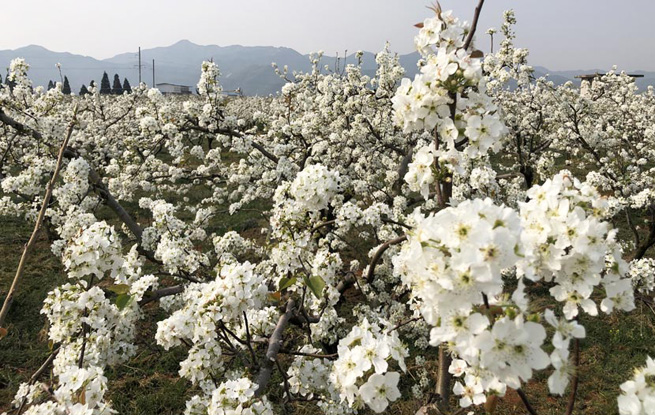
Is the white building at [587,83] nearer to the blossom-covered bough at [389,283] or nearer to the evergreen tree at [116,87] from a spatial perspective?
the blossom-covered bough at [389,283]

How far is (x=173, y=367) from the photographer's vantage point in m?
5.61

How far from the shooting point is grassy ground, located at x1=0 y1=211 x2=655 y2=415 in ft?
15.7

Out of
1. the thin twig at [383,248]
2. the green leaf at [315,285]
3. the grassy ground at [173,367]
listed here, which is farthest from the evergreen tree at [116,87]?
the green leaf at [315,285]

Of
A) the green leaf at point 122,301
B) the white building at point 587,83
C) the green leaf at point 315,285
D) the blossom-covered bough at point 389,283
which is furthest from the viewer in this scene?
the white building at point 587,83

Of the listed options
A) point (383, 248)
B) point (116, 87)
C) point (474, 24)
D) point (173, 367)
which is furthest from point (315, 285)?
point (116, 87)

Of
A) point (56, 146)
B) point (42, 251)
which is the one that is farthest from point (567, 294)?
point (42, 251)

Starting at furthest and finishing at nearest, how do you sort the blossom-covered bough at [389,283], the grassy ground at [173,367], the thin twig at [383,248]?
the grassy ground at [173,367], the thin twig at [383,248], the blossom-covered bough at [389,283]

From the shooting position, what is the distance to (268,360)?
268 cm

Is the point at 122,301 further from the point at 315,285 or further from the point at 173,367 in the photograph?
the point at 173,367

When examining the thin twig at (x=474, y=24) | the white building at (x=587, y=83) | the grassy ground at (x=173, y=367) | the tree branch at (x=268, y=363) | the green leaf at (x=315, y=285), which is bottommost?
the grassy ground at (x=173, y=367)

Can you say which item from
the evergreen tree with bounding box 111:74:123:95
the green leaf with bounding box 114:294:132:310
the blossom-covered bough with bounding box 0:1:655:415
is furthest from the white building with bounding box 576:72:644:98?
the evergreen tree with bounding box 111:74:123:95

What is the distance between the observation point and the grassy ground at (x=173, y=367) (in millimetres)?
4773

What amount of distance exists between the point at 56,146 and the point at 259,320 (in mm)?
4847

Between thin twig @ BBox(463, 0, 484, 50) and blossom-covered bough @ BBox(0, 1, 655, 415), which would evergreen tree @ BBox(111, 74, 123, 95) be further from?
thin twig @ BBox(463, 0, 484, 50)
